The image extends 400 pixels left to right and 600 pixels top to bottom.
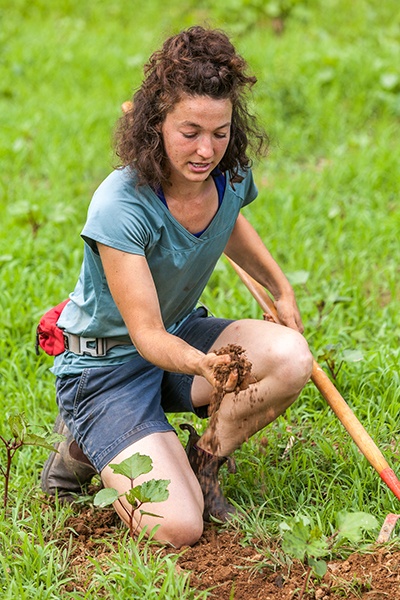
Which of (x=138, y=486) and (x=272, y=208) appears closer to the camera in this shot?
(x=138, y=486)

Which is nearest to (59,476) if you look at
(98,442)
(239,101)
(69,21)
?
(98,442)

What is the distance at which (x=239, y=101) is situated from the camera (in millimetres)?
2516

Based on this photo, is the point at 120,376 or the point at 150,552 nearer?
the point at 150,552

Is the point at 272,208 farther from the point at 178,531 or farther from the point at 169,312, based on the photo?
the point at 178,531

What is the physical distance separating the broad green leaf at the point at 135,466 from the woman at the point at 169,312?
0.17 m

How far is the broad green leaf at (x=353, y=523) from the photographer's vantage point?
218 cm

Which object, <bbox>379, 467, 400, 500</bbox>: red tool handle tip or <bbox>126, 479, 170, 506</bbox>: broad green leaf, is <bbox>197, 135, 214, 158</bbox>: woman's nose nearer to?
<bbox>126, 479, 170, 506</bbox>: broad green leaf

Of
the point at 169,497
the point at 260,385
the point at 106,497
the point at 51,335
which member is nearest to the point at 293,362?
the point at 260,385

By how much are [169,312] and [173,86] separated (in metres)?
0.68

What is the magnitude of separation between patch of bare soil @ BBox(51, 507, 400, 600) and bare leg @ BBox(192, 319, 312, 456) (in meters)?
0.27

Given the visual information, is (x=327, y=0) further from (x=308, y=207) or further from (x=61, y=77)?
(x=308, y=207)

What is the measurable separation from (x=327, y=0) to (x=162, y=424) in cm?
578

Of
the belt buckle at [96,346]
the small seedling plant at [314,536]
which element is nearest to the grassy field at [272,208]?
the small seedling plant at [314,536]

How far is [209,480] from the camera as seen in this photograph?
2.64m
